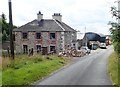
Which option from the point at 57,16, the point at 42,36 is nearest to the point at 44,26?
the point at 42,36

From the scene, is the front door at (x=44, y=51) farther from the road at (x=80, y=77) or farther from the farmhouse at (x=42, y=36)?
the road at (x=80, y=77)

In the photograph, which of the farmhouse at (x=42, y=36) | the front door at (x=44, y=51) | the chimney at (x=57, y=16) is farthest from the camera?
the chimney at (x=57, y=16)

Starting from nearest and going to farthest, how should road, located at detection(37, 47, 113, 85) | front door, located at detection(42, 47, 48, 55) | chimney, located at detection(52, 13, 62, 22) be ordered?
road, located at detection(37, 47, 113, 85)
front door, located at detection(42, 47, 48, 55)
chimney, located at detection(52, 13, 62, 22)

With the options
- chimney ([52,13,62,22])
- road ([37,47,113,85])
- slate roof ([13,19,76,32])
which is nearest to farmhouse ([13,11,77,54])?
slate roof ([13,19,76,32])

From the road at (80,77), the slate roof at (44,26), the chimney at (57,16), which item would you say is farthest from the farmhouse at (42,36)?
the road at (80,77)

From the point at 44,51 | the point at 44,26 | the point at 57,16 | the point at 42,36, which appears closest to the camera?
the point at 44,51

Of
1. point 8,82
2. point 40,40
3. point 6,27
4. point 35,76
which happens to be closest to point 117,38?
point 35,76

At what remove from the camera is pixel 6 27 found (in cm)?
9575

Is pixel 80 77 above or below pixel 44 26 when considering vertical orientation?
below

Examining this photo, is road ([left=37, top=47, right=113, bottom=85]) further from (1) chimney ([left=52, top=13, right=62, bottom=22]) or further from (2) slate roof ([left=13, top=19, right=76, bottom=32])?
(1) chimney ([left=52, top=13, right=62, bottom=22])

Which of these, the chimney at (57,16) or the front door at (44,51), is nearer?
the front door at (44,51)

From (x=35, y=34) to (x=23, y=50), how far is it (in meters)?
3.69

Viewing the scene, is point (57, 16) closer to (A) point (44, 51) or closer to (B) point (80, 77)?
(A) point (44, 51)

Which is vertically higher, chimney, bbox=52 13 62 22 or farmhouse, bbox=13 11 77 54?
chimney, bbox=52 13 62 22
